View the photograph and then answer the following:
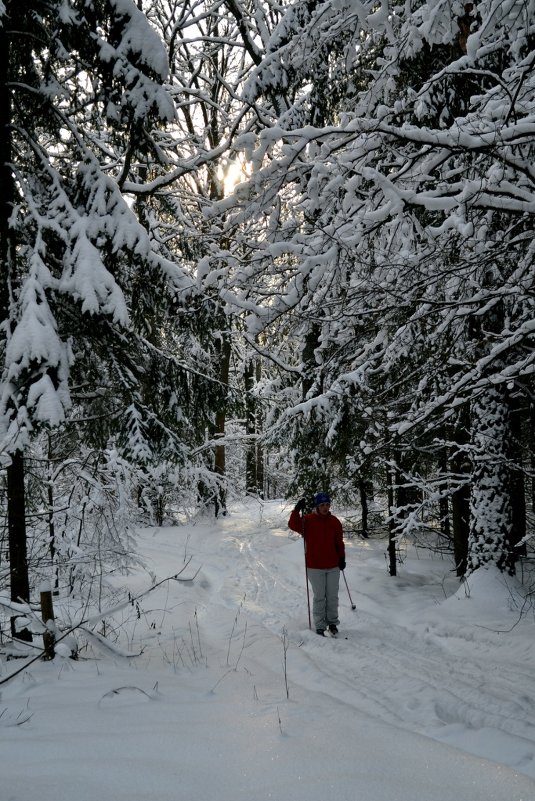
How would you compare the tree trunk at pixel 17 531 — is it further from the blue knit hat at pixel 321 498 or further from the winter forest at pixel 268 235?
the blue knit hat at pixel 321 498

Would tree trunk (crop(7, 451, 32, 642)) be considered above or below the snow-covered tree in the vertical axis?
below

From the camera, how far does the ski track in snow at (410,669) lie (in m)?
3.99

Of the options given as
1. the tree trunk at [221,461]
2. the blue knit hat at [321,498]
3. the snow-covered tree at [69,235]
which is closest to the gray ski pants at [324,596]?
the blue knit hat at [321,498]

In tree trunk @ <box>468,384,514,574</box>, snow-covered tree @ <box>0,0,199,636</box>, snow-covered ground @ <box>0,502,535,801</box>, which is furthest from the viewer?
tree trunk @ <box>468,384,514,574</box>

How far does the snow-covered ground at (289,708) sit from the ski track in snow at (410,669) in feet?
0.08

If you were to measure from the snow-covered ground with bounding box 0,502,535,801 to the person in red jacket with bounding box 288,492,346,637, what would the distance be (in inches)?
13.1

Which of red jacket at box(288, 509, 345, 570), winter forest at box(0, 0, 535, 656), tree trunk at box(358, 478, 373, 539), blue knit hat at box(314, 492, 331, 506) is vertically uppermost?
winter forest at box(0, 0, 535, 656)

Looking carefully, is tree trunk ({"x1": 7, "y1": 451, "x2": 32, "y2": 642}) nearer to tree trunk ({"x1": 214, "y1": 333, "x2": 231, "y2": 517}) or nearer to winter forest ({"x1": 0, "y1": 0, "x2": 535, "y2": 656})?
winter forest ({"x1": 0, "y1": 0, "x2": 535, "y2": 656})

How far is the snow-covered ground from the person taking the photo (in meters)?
2.77

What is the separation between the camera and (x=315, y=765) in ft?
9.68

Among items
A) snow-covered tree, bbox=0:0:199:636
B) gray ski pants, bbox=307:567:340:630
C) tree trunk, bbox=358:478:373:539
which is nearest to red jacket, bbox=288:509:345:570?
gray ski pants, bbox=307:567:340:630

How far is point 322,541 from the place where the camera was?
24.8 ft

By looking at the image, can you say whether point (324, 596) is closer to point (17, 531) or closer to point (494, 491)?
point (494, 491)

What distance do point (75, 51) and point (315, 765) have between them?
7.25m
